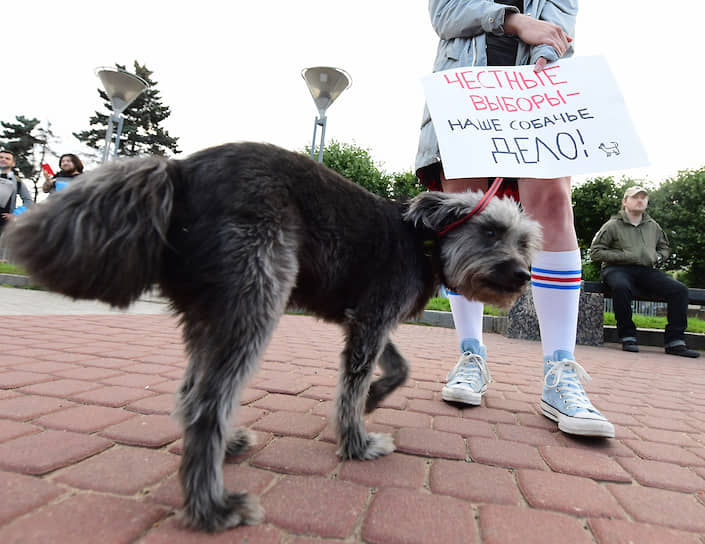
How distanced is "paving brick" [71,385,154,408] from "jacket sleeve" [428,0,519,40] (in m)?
3.14

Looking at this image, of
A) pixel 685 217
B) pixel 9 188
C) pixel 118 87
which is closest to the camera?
pixel 9 188

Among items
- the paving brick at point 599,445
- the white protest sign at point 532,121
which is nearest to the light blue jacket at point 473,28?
the white protest sign at point 532,121

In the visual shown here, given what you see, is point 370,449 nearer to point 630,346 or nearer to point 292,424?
point 292,424

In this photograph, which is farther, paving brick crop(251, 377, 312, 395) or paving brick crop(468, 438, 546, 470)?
paving brick crop(251, 377, 312, 395)

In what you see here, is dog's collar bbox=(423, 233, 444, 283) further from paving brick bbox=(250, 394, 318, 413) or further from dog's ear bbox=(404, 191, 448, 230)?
paving brick bbox=(250, 394, 318, 413)

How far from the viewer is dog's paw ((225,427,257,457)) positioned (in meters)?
1.86

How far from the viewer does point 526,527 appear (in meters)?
1.44

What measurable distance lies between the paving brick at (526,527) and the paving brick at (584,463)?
48cm

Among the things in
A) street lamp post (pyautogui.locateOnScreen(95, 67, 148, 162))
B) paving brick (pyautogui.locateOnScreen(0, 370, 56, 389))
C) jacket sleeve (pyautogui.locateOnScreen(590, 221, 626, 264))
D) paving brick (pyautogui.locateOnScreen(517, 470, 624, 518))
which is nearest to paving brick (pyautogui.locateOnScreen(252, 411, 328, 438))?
paving brick (pyautogui.locateOnScreen(517, 470, 624, 518))

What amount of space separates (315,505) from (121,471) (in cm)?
76

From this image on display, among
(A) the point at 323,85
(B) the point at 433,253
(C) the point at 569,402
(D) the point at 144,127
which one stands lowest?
(C) the point at 569,402

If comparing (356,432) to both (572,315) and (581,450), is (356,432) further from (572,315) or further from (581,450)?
(572,315)

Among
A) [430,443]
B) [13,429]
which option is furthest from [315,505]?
[13,429]

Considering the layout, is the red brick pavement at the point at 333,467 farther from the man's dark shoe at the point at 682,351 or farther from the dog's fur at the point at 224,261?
the man's dark shoe at the point at 682,351
